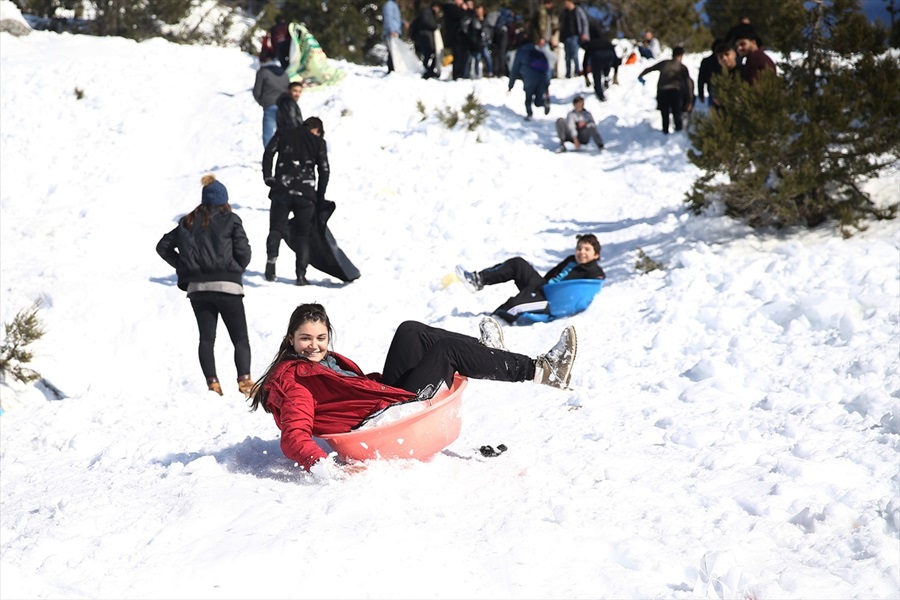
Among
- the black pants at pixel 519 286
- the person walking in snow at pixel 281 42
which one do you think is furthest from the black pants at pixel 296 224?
the person walking in snow at pixel 281 42

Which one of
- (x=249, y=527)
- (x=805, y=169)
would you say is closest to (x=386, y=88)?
(x=805, y=169)

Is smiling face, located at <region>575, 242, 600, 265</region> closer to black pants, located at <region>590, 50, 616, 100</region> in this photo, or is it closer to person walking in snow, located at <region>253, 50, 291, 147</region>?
person walking in snow, located at <region>253, 50, 291, 147</region>

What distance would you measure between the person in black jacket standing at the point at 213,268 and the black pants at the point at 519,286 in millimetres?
2330

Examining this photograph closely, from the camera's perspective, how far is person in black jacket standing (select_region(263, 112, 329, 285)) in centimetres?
884

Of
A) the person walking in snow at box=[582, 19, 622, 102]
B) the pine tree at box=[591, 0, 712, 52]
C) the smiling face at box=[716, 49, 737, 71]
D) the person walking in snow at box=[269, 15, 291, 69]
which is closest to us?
the smiling face at box=[716, 49, 737, 71]

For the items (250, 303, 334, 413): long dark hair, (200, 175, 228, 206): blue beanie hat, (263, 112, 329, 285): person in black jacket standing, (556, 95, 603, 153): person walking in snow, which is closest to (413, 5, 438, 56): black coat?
(556, 95, 603, 153): person walking in snow

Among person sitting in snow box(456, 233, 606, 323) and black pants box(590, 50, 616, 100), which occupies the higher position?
black pants box(590, 50, 616, 100)

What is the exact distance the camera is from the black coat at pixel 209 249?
21.3 ft

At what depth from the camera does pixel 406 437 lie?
Result: 407 centimetres

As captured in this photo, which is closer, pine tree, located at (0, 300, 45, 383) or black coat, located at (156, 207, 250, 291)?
black coat, located at (156, 207, 250, 291)

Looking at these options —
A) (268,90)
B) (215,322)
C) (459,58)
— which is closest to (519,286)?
(215,322)

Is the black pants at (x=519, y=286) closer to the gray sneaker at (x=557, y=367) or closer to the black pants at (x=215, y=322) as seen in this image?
the black pants at (x=215, y=322)

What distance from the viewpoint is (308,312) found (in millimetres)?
4387

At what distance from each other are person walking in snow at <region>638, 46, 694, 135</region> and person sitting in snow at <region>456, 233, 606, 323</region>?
6404mm
